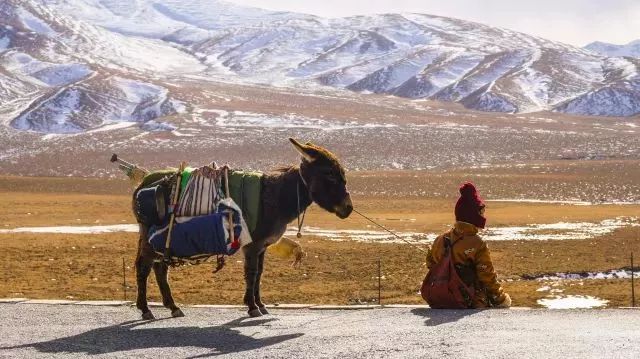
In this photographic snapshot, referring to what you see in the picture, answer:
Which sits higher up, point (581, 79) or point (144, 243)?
point (581, 79)

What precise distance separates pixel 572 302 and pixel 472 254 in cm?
761

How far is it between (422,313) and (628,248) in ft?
62.9

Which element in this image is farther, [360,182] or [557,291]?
[360,182]

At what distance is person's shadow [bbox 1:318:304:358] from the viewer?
352 inches

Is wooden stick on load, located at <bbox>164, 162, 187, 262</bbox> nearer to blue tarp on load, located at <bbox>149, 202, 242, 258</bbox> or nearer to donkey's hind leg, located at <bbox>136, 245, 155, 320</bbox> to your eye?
blue tarp on load, located at <bbox>149, 202, 242, 258</bbox>

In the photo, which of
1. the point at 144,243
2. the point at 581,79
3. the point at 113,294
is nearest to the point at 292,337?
the point at 144,243

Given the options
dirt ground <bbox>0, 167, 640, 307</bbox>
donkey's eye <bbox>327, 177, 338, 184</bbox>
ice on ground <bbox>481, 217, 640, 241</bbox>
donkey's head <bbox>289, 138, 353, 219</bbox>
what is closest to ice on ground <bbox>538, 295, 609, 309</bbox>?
dirt ground <bbox>0, 167, 640, 307</bbox>

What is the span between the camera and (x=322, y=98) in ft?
493

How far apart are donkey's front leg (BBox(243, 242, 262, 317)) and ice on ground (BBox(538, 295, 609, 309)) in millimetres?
8029

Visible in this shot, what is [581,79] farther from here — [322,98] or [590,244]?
[590,244]

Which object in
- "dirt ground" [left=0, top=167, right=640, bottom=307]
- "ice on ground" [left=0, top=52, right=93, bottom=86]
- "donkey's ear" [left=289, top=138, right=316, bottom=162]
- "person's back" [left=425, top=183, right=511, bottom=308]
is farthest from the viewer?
"ice on ground" [left=0, top=52, right=93, bottom=86]

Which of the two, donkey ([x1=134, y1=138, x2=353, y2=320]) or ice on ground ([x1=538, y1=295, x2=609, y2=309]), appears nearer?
donkey ([x1=134, y1=138, x2=353, y2=320])

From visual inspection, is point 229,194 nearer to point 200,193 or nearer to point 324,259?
point 200,193

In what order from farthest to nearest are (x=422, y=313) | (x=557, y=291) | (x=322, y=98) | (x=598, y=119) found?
(x=322, y=98)
(x=598, y=119)
(x=557, y=291)
(x=422, y=313)
